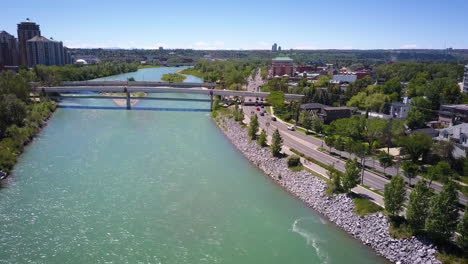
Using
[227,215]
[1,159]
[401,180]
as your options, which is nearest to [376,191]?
[401,180]

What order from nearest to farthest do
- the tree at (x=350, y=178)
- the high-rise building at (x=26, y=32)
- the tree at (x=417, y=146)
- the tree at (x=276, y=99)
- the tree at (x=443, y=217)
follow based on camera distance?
1. the tree at (x=443, y=217)
2. the tree at (x=350, y=178)
3. the tree at (x=417, y=146)
4. the tree at (x=276, y=99)
5. the high-rise building at (x=26, y=32)

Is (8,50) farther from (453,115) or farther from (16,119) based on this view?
(453,115)

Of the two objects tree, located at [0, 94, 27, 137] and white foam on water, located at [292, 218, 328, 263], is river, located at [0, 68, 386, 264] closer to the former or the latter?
white foam on water, located at [292, 218, 328, 263]

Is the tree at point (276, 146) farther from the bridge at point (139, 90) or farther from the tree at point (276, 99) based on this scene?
the bridge at point (139, 90)

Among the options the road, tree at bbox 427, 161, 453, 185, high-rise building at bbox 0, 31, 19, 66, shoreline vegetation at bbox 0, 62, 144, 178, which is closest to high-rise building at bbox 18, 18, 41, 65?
high-rise building at bbox 0, 31, 19, 66

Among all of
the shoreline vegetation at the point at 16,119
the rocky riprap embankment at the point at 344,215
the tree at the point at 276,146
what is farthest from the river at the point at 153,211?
the tree at the point at 276,146

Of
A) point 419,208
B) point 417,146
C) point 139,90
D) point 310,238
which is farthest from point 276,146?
point 139,90

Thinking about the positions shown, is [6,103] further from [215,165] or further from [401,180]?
[401,180]
